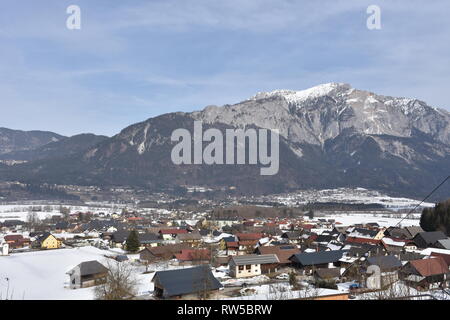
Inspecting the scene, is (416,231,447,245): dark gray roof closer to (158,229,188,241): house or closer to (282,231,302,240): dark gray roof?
(282,231,302,240): dark gray roof

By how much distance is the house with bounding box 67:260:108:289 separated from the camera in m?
20.7

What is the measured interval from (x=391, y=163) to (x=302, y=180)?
2400 inches

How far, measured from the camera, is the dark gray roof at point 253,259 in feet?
76.4

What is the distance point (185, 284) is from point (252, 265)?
24.6 feet

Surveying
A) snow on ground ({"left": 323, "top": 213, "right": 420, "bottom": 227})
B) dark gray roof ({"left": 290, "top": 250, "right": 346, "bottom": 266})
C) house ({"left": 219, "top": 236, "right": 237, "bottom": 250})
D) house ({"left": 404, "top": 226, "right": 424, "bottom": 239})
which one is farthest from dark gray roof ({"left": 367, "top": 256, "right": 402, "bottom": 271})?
snow on ground ({"left": 323, "top": 213, "right": 420, "bottom": 227})

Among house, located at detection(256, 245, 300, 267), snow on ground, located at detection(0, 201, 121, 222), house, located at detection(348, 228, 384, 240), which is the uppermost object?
house, located at detection(256, 245, 300, 267)

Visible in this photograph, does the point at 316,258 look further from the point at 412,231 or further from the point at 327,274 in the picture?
the point at 412,231

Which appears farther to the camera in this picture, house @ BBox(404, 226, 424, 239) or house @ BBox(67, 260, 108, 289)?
house @ BBox(404, 226, 424, 239)

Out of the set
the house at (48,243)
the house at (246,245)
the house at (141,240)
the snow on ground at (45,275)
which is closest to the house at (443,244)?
the house at (246,245)

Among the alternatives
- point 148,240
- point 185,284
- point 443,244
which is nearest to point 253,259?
point 185,284

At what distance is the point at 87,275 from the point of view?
21.2m

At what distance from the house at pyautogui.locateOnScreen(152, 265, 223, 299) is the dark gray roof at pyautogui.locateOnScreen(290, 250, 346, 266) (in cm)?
848
